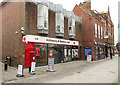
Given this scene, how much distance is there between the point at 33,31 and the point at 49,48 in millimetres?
3159

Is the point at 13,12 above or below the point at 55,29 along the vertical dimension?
above

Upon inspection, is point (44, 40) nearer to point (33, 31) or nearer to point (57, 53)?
point (33, 31)

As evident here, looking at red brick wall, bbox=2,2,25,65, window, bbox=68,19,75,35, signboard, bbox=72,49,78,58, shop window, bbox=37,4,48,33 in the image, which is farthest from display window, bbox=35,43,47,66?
signboard, bbox=72,49,78,58

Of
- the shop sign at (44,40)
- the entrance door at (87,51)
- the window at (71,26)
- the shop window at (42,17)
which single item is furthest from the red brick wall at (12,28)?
the entrance door at (87,51)

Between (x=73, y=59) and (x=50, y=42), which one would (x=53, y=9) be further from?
(x=73, y=59)

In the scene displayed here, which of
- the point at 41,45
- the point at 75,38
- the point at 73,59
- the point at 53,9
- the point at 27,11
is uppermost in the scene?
the point at 53,9

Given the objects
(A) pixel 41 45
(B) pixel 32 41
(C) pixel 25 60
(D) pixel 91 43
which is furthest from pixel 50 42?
(D) pixel 91 43

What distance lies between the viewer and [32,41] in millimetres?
11688

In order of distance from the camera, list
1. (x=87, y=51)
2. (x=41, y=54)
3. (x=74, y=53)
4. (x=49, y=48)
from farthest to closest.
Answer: (x=87, y=51) → (x=74, y=53) → (x=49, y=48) → (x=41, y=54)

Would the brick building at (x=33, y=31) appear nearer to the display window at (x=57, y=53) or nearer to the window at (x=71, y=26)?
the display window at (x=57, y=53)

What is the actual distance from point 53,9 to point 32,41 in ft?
18.7

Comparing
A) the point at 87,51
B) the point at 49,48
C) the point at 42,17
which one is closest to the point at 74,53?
the point at 87,51

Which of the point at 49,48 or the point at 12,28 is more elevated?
the point at 12,28

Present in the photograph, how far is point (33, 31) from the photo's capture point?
39.3ft
